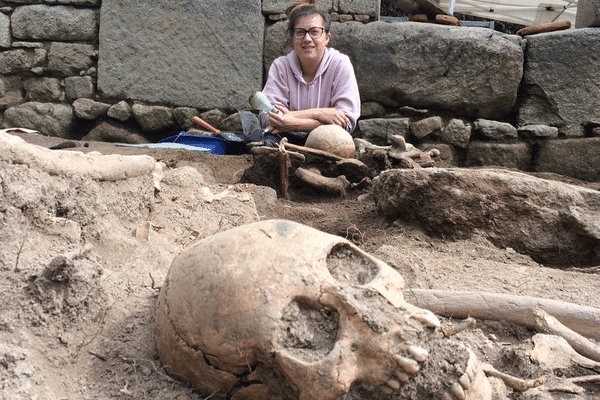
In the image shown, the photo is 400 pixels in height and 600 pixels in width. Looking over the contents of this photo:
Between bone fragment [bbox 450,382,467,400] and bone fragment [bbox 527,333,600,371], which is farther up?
bone fragment [bbox 450,382,467,400]

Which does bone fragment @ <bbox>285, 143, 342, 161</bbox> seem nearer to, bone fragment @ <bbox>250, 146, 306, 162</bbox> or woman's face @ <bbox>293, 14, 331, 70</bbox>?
bone fragment @ <bbox>250, 146, 306, 162</bbox>

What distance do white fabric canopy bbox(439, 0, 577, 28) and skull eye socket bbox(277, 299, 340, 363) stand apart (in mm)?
6854

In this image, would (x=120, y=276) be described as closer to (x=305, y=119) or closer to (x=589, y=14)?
(x=305, y=119)

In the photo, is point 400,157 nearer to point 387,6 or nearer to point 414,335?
point 414,335

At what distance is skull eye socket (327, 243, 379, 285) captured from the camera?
1818mm

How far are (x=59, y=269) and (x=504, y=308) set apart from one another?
1.63 m

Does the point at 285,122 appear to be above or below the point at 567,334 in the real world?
above

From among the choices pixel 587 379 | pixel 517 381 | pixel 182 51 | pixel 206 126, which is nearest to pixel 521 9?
pixel 182 51

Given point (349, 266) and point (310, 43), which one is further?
point (310, 43)

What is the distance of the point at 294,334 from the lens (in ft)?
5.31

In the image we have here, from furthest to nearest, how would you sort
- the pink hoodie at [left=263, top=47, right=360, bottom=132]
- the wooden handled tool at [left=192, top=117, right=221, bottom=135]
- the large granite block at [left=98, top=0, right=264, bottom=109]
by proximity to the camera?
the large granite block at [left=98, top=0, right=264, bottom=109] < the wooden handled tool at [left=192, top=117, right=221, bottom=135] < the pink hoodie at [left=263, top=47, right=360, bottom=132]

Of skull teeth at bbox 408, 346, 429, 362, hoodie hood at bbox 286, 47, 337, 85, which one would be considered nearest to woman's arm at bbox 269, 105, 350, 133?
hoodie hood at bbox 286, 47, 337, 85

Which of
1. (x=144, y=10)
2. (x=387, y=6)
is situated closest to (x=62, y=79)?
(x=144, y=10)

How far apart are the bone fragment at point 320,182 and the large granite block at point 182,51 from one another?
2.09 meters
